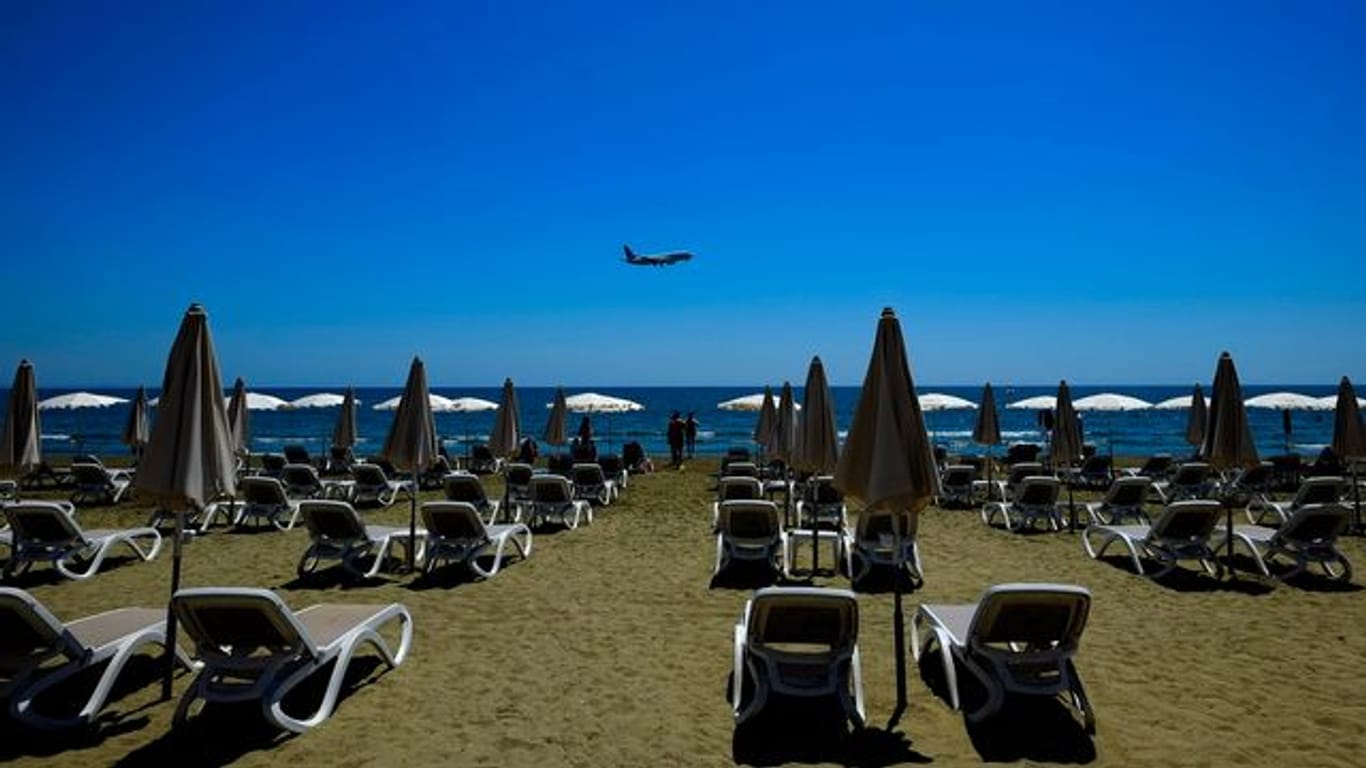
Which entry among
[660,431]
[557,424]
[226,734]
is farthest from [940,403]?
[660,431]

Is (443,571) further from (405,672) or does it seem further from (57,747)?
(57,747)

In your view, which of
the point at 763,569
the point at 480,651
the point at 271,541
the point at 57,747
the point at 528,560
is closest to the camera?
the point at 57,747

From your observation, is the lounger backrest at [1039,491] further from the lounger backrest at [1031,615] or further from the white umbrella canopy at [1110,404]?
the white umbrella canopy at [1110,404]

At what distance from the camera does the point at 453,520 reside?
8719 millimetres

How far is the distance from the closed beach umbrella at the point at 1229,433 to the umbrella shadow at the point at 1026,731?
4.70 metres

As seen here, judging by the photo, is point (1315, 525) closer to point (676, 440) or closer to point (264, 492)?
point (264, 492)

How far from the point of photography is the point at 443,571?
29.5 feet

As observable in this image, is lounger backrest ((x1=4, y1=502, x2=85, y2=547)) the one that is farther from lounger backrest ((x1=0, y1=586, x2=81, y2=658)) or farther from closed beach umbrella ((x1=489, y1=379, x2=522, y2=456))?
closed beach umbrella ((x1=489, y1=379, x2=522, y2=456))

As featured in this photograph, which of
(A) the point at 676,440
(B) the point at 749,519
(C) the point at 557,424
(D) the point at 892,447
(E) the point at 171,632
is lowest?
(E) the point at 171,632

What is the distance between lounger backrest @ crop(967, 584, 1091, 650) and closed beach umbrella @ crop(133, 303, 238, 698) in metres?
4.63

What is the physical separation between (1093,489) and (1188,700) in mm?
13626

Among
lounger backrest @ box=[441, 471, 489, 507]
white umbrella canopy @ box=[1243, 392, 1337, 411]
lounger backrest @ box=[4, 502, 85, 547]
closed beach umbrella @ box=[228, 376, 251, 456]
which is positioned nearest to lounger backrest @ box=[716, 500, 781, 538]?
lounger backrest @ box=[441, 471, 489, 507]

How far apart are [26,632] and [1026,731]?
5.79 meters

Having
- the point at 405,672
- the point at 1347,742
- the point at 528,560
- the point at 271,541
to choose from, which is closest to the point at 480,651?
the point at 405,672
